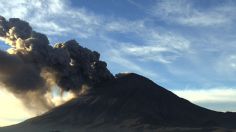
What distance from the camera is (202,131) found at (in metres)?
188

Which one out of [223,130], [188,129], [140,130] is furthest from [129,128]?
[223,130]

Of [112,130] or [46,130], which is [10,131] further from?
[112,130]

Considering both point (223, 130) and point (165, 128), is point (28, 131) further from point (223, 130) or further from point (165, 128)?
point (223, 130)

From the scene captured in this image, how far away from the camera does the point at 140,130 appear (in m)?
196

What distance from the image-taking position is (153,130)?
19500 cm

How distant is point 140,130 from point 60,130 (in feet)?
102

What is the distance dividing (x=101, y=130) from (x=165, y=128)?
25.2 m

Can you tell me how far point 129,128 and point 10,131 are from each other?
47.1 metres

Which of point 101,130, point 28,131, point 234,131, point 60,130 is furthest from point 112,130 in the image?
point 234,131

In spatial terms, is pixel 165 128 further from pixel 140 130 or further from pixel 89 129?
pixel 89 129

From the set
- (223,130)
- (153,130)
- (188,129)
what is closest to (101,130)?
(153,130)

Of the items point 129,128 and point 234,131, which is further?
point 129,128

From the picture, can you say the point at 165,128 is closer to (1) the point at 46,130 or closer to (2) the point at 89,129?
(2) the point at 89,129

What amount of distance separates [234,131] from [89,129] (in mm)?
56219
